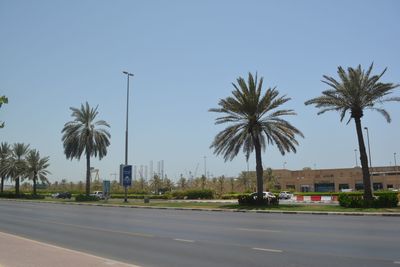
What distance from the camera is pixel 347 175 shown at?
99.0m

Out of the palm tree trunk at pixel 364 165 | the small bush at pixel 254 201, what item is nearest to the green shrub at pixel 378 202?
the palm tree trunk at pixel 364 165

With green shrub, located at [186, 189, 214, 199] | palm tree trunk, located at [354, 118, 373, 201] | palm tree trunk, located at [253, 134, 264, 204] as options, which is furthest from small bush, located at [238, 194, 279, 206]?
green shrub, located at [186, 189, 214, 199]

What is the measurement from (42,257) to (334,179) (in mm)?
97424

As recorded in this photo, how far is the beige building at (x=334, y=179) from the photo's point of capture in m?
97.8

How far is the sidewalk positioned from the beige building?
92295 millimetres

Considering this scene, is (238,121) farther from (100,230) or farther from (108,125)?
(108,125)

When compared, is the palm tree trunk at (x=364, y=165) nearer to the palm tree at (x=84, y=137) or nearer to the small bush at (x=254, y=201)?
the small bush at (x=254, y=201)

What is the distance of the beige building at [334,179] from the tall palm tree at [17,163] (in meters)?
61.5

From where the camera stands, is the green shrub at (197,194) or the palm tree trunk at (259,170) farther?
the green shrub at (197,194)

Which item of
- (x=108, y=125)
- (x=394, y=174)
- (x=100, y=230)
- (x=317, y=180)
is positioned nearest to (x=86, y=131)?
(x=108, y=125)

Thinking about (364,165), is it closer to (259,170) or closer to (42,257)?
(259,170)

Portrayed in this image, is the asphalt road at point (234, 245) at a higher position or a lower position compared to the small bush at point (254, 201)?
lower

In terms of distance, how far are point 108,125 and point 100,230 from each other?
133ft

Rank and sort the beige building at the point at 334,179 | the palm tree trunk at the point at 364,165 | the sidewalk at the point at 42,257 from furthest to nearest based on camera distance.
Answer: the beige building at the point at 334,179, the palm tree trunk at the point at 364,165, the sidewalk at the point at 42,257
